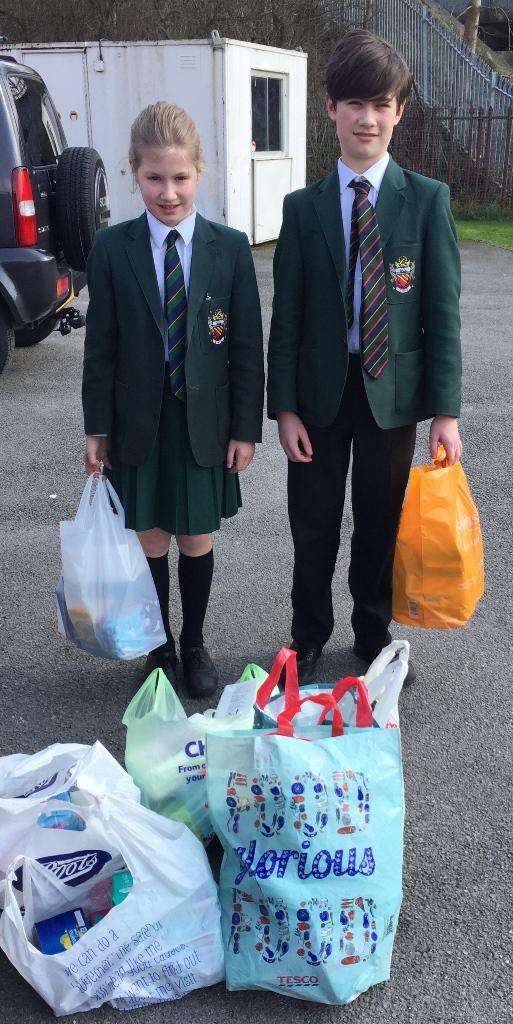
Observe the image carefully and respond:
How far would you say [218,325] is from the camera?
109 inches

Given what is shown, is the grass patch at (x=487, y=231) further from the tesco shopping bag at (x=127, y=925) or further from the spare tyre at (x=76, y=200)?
the tesco shopping bag at (x=127, y=925)

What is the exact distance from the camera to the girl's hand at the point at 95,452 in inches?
114

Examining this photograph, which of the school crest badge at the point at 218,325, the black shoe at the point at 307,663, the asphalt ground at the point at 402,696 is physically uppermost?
the school crest badge at the point at 218,325

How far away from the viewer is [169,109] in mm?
2592

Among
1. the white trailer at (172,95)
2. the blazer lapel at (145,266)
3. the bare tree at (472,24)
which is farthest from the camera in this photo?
the bare tree at (472,24)

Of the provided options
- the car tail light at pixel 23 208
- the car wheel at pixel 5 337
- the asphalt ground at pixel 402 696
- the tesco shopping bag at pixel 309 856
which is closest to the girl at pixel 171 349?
the asphalt ground at pixel 402 696

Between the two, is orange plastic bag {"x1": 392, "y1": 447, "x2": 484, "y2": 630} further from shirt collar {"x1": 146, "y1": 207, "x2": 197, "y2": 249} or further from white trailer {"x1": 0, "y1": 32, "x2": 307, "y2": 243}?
white trailer {"x1": 0, "y1": 32, "x2": 307, "y2": 243}

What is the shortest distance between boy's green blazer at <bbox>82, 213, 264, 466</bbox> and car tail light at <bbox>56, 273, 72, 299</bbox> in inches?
155

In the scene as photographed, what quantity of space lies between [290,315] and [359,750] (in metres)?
1.36

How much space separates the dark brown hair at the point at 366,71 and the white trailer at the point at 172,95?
336 inches

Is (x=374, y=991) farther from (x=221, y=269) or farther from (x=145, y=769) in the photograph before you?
(x=221, y=269)

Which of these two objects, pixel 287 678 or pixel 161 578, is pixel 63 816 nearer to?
pixel 287 678

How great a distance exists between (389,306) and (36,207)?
4.23 metres

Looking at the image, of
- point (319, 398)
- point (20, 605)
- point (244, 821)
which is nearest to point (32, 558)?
point (20, 605)
